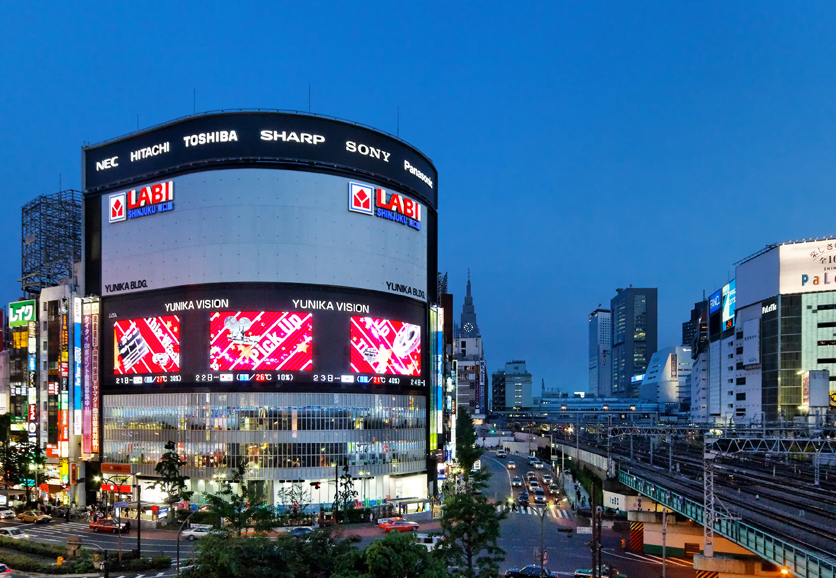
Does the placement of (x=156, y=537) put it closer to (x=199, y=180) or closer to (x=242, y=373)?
(x=242, y=373)

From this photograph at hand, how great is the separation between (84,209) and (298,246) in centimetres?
3778

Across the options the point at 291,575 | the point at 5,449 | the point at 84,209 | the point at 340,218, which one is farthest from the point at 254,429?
the point at 291,575

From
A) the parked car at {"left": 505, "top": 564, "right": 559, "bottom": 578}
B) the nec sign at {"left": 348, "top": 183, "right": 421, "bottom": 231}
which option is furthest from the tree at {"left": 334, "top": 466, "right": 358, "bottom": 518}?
the nec sign at {"left": 348, "top": 183, "right": 421, "bottom": 231}

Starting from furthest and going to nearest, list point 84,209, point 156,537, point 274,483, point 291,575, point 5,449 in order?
point 84,209 → point 5,449 → point 274,483 → point 156,537 → point 291,575

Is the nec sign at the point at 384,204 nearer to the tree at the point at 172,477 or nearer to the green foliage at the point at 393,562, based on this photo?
the tree at the point at 172,477

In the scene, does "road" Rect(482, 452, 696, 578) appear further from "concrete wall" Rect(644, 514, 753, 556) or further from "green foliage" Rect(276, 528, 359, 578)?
"green foliage" Rect(276, 528, 359, 578)

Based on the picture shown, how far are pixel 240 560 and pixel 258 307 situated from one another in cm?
6090

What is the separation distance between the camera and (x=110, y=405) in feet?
334

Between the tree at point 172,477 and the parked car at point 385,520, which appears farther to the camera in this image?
the tree at point 172,477

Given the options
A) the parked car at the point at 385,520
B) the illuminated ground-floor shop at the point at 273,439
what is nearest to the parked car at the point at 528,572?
the parked car at the point at 385,520

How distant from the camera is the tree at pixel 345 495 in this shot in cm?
8409

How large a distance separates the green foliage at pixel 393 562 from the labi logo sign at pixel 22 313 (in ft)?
298

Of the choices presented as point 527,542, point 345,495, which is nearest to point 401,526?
point 345,495

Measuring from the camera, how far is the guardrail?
34656 mm
